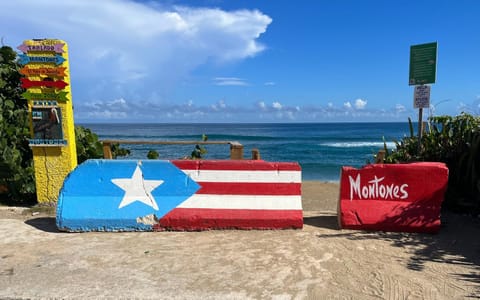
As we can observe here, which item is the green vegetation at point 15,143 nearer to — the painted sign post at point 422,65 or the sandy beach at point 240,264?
the sandy beach at point 240,264

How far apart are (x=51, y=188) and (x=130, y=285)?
370 centimetres

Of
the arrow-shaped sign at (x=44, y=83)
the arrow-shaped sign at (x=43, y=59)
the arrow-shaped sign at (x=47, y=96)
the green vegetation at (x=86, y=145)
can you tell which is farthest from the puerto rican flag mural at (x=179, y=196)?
the green vegetation at (x=86, y=145)

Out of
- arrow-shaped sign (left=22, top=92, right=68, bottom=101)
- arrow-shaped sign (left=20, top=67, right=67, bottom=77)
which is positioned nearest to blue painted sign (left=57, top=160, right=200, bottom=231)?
arrow-shaped sign (left=22, top=92, right=68, bottom=101)

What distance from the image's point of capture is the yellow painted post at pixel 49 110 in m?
5.48

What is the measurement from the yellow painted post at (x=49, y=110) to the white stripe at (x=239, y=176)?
2624 millimetres

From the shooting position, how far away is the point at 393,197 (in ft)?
16.0

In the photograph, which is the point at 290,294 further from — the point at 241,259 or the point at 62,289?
the point at 62,289

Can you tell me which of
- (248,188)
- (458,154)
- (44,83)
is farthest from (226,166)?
(458,154)

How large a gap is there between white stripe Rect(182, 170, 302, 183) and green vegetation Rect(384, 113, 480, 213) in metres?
3.27

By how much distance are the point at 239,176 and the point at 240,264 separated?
151cm

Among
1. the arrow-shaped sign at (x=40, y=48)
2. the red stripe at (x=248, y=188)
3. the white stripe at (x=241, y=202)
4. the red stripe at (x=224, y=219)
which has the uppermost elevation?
the arrow-shaped sign at (x=40, y=48)

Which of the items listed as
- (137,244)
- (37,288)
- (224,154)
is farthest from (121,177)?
(224,154)

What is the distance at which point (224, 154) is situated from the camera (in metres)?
24.2

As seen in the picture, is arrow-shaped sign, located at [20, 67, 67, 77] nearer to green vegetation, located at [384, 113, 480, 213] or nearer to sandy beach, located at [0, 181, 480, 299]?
sandy beach, located at [0, 181, 480, 299]
